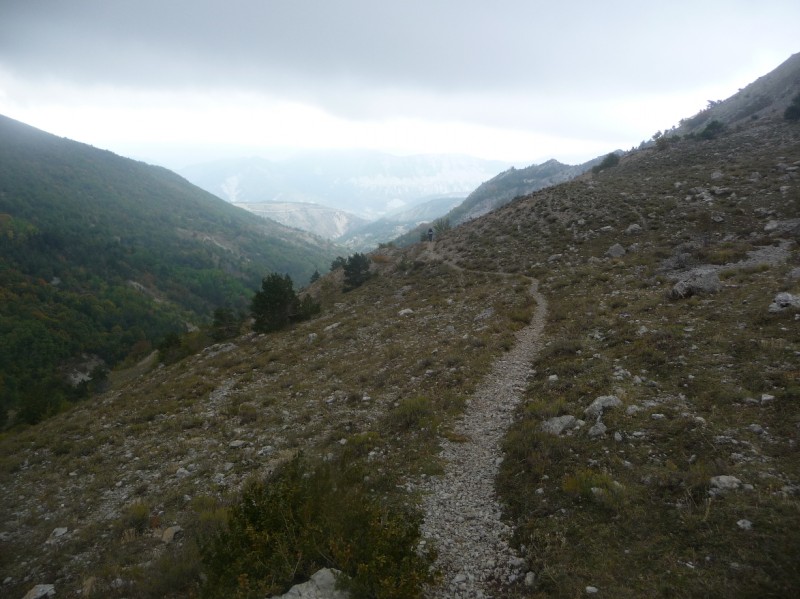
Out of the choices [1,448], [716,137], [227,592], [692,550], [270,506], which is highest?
[716,137]

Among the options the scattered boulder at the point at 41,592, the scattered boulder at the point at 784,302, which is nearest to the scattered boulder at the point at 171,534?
the scattered boulder at the point at 41,592

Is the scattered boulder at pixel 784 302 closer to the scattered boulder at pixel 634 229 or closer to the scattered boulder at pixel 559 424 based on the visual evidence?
the scattered boulder at pixel 559 424

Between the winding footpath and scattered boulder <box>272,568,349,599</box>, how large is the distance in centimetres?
163

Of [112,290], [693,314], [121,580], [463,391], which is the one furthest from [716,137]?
[112,290]

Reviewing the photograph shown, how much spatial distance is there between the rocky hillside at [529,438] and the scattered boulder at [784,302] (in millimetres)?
55

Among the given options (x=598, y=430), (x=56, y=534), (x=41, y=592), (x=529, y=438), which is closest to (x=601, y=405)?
(x=598, y=430)

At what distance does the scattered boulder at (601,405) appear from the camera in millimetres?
9940

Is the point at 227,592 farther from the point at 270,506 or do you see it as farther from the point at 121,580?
the point at 121,580

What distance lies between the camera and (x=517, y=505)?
8.05 metres

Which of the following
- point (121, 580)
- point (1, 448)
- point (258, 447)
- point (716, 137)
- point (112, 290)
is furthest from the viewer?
point (112, 290)

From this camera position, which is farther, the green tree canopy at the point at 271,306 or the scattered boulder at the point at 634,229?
the green tree canopy at the point at 271,306

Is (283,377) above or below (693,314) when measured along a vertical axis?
below

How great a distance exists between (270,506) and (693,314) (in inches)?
636

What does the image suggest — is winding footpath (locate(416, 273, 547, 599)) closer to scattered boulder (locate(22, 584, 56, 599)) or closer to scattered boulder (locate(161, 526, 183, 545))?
scattered boulder (locate(161, 526, 183, 545))
